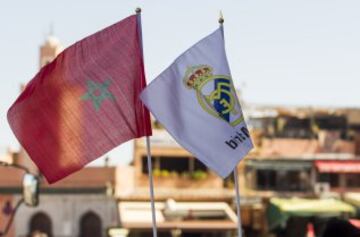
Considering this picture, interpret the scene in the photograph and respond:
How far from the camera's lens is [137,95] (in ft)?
32.1

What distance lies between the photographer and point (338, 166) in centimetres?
4109

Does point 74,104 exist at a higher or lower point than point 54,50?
lower

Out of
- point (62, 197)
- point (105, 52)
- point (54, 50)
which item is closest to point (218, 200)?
point (62, 197)

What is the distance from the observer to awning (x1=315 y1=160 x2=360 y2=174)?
134ft

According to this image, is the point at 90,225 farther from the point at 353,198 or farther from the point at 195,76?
the point at 195,76

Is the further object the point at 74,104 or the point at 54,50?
the point at 54,50

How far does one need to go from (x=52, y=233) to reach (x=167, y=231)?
16.2ft

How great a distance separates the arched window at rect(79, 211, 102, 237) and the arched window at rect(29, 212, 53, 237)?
140 centimetres

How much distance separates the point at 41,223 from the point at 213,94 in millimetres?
32351

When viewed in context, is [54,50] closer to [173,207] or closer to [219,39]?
[173,207]

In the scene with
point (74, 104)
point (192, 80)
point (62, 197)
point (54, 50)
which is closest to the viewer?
point (192, 80)

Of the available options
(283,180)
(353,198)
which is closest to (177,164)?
(283,180)

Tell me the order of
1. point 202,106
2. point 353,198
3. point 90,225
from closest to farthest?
point 202,106
point 353,198
point 90,225

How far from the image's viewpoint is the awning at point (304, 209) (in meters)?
37.7
